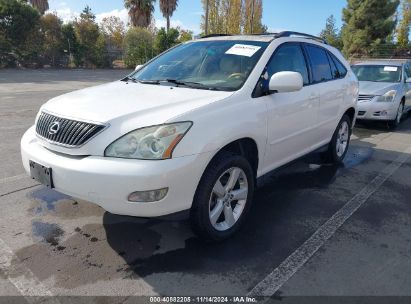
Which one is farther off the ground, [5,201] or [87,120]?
[87,120]

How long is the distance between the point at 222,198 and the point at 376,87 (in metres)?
6.86

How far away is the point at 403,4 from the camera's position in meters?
36.4

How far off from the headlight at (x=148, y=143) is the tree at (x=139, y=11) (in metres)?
39.3

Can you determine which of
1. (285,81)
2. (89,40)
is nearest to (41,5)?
(89,40)

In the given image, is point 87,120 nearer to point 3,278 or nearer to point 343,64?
point 3,278

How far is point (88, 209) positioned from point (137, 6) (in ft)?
128

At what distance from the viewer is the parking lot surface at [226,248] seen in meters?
2.72

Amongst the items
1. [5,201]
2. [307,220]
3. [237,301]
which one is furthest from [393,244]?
[5,201]

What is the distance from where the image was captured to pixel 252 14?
33.7 meters

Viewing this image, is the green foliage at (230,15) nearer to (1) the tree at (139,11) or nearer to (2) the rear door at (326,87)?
(1) the tree at (139,11)

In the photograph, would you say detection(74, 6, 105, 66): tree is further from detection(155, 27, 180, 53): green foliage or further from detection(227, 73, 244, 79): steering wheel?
detection(227, 73, 244, 79): steering wheel

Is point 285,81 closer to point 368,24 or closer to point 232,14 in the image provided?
point 232,14

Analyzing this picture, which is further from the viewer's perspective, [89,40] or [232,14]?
[232,14]

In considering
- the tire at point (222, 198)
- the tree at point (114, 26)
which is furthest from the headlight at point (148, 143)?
the tree at point (114, 26)
